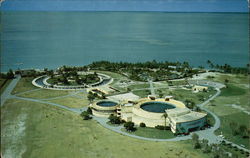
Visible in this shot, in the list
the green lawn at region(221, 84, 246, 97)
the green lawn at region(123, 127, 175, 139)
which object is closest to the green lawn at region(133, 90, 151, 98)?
the green lawn at region(123, 127, 175, 139)

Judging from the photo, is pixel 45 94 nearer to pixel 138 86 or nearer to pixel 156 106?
pixel 138 86

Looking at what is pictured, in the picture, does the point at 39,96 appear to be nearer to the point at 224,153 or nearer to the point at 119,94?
the point at 119,94

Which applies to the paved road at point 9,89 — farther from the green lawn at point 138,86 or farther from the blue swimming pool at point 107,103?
the green lawn at point 138,86

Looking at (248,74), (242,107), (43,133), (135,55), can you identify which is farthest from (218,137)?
(135,55)

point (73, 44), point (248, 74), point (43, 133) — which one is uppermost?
point (73, 44)

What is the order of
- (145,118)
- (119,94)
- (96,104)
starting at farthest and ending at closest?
(119,94)
(96,104)
(145,118)

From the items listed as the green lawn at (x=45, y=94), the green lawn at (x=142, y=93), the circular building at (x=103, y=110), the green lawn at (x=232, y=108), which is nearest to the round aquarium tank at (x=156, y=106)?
the circular building at (x=103, y=110)
